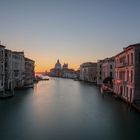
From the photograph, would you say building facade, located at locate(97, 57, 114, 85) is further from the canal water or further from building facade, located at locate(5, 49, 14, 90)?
the canal water

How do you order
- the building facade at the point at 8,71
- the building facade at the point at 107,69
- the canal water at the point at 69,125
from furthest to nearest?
the building facade at the point at 107,69, the building facade at the point at 8,71, the canal water at the point at 69,125

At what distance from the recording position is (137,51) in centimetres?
2425

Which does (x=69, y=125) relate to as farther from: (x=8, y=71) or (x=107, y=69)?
(x=107, y=69)

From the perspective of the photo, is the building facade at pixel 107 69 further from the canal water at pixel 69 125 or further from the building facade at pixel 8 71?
the canal water at pixel 69 125

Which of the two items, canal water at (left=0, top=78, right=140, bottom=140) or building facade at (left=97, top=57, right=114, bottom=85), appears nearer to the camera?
canal water at (left=0, top=78, right=140, bottom=140)

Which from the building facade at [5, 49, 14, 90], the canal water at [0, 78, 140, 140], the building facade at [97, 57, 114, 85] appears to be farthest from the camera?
the building facade at [97, 57, 114, 85]

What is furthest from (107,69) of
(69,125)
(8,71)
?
(69,125)

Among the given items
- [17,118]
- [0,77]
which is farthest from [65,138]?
[0,77]

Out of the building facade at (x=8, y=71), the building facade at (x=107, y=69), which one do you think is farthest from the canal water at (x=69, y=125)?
the building facade at (x=107, y=69)

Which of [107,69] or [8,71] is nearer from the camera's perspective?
[8,71]

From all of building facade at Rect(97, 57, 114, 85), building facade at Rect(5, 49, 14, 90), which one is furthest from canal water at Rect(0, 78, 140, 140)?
building facade at Rect(97, 57, 114, 85)

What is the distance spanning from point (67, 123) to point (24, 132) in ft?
13.7

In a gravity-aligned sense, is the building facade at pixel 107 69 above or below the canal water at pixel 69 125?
above

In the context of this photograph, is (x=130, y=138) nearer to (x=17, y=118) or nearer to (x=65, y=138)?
(x=65, y=138)
